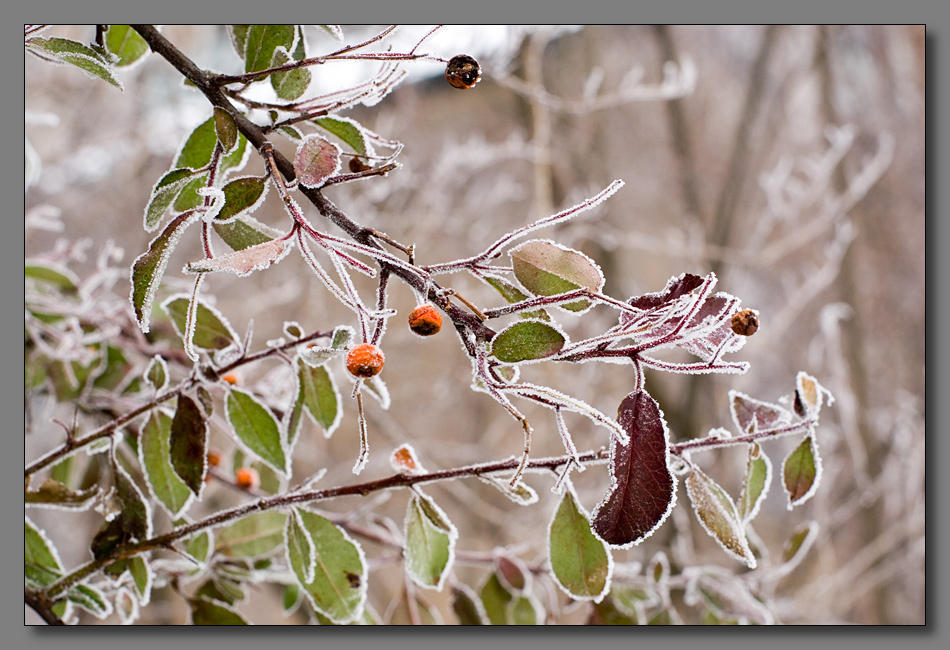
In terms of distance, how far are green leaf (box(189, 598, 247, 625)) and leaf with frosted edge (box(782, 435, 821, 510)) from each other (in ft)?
1.29

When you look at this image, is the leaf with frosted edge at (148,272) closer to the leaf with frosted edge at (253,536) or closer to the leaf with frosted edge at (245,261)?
the leaf with frosted edge at (245,261)

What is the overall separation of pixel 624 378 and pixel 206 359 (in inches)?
61.0

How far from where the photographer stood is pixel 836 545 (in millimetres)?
1965

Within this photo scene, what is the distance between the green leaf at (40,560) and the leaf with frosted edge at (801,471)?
1.65 feet

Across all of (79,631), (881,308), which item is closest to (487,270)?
(79,631)

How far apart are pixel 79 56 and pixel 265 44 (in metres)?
0.10

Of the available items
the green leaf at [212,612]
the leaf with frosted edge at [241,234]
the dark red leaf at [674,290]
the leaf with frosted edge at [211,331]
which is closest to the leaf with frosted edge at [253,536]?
the green leaf at [212,612]

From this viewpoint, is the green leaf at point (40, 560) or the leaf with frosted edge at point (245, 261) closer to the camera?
the leaf with frosted edge at point (245, 261)

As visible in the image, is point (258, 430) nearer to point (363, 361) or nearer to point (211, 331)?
point (211, 331)

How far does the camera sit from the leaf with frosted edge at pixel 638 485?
0.31 m

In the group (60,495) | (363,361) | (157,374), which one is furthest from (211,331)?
(363,361)

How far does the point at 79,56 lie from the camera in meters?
0.39

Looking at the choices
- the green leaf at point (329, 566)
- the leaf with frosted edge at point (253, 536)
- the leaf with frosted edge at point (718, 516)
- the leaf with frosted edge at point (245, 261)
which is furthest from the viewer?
the leaf with frosted edge at point (253, 536)

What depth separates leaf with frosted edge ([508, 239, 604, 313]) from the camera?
323 millimetres
